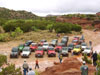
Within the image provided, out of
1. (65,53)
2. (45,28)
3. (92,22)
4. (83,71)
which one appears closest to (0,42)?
(65,53)

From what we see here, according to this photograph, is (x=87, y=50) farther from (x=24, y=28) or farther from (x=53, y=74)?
(x=24, y=28)

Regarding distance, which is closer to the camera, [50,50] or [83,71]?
[83,71]

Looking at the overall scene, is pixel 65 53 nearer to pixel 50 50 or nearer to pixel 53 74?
pixel 50 50

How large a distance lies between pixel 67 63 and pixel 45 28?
61.3 meters

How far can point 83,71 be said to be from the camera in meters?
12.9

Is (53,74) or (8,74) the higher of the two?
(8,74)

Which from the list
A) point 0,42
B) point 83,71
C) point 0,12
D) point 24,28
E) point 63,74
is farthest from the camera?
point 0,12

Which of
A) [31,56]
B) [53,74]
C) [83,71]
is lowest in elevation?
[31,56]

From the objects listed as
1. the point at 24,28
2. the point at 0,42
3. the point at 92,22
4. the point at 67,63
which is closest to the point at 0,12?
the point at 92,22

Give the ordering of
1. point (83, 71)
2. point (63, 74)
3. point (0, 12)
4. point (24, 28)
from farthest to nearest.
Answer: point (0, 12) → point (24, 28) → point (63, 74) → point (83, 71)

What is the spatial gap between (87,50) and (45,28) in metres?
46.1

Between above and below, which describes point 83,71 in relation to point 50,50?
above

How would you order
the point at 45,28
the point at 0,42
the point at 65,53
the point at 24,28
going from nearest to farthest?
the point at 65,53
the point at 0,42
the point at 24,28
the point at 45,28

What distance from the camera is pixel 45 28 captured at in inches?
3095
